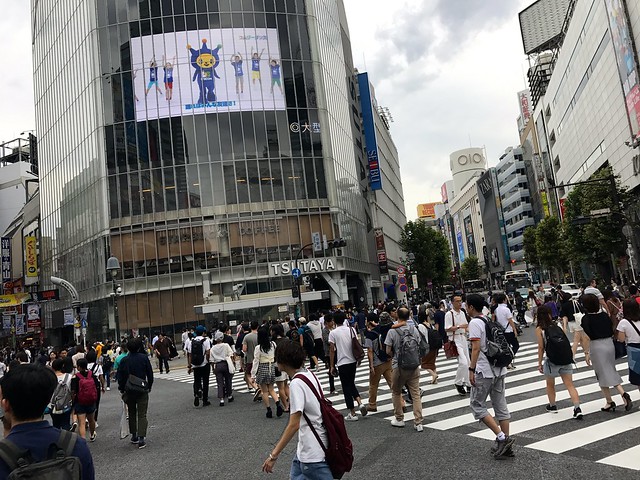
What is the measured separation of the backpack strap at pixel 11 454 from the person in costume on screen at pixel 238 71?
128ft

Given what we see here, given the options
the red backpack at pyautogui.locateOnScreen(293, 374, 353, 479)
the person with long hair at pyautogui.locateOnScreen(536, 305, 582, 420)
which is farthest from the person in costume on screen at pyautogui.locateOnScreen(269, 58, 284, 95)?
the red backpack at pyautogui.locateOnScreen(293, 374, 353, 479)

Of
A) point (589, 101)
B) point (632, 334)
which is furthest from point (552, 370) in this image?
point (589, 101)

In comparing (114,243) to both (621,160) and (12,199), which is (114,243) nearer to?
(621,160)

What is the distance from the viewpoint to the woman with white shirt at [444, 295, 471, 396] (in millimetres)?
10109

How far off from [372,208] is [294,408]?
187ft

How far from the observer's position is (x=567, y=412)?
7699 mm

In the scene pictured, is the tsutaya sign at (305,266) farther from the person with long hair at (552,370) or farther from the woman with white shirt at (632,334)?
the woman with white shirt at (632,334)

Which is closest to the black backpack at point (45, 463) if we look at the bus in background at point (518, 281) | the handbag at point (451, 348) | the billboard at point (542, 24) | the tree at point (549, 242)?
the handbag at point (451, 348)

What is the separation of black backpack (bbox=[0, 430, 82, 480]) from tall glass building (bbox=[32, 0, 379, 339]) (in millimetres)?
33238

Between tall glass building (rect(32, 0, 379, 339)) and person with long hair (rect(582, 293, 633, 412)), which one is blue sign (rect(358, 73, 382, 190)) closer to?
tall glass building (rect(32, 0, 379, 339))

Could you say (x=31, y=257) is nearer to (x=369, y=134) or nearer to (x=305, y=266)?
(x=305, y=266)

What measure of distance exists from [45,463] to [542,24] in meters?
84.7

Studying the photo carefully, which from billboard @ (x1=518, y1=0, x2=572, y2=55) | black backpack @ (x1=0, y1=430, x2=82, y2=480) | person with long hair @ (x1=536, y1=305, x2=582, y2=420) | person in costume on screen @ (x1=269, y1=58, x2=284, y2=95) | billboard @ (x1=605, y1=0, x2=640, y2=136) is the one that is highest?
billboard @ (x1=518, y1=0, x2=572, y2=55)

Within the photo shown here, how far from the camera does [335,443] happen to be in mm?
3760
